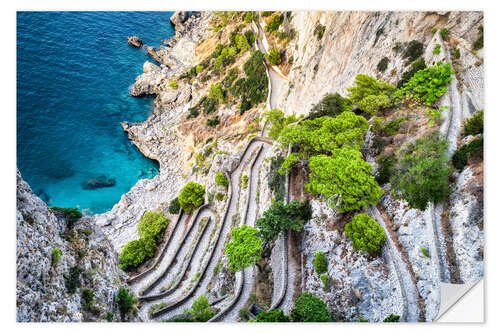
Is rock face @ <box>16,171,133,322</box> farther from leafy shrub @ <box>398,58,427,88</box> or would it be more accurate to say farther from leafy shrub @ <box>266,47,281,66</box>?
leafy shrub @ <box>266,47,281,66</box>

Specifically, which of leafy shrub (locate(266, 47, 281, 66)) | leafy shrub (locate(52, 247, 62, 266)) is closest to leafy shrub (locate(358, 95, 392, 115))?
leafy shrub (locate(52, 247, 62, 266))

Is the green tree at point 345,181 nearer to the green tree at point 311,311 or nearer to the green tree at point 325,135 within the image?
the green tree at point 325,135

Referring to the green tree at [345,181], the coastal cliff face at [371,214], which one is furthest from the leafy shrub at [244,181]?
the green tree at [345,181]

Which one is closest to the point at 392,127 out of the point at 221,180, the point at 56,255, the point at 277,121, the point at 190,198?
the point at 277,121

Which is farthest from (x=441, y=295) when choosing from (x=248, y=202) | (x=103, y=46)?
(x=103, y=46)

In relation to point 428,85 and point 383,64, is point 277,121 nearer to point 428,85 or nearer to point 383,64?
point 383,64

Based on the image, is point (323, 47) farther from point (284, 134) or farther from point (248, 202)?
point (248, 202)
